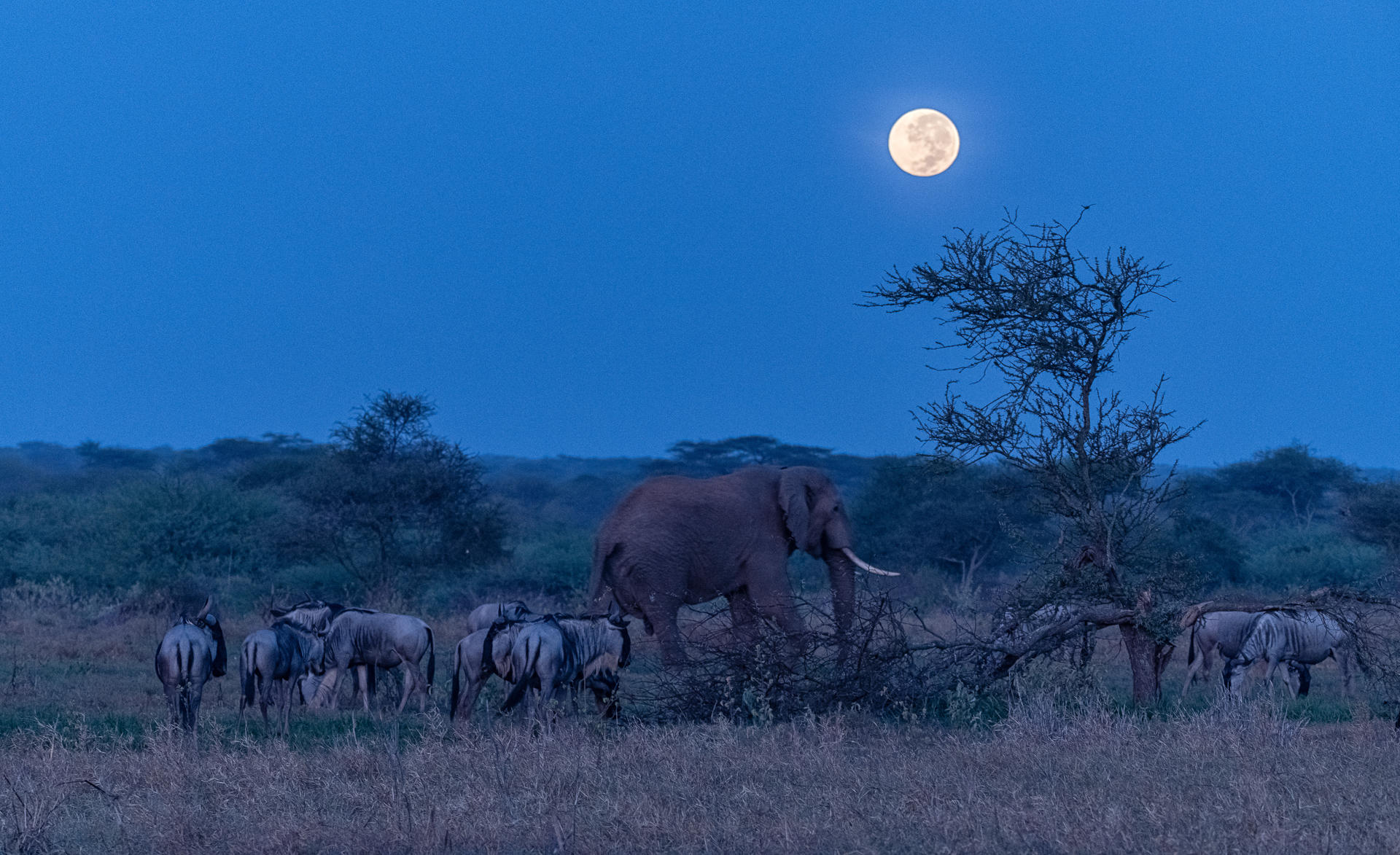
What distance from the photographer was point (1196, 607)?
33.5 ft

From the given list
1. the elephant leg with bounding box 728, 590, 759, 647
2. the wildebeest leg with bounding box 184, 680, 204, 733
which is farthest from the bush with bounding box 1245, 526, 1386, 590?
the wildebeest leg with bounding box 184, 680, 204, 733

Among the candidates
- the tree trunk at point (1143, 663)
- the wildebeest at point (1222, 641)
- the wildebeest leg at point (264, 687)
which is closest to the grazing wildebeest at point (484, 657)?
the wildebeest leg at point (264, 687)

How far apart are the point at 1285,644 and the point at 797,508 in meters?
5.15

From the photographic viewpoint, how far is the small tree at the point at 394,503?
23.7 m

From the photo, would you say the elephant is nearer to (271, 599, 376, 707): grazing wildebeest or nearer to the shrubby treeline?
(271, 599, 376, 707): grazing wildebeest

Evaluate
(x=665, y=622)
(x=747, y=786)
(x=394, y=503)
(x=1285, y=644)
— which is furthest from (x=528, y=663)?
(x=394, y=503)

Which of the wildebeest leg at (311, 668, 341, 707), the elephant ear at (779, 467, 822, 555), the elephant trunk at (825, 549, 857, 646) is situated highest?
the elephant ear at (779, 467, 822, 555)

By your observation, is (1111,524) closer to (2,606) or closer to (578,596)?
(578,596)

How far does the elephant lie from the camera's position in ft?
39.7

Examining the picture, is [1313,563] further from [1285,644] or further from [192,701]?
[192,701]

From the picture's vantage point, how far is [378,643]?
12.5 meters

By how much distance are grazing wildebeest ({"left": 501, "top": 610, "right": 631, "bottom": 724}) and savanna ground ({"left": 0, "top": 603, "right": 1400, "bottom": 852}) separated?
502 millimetres

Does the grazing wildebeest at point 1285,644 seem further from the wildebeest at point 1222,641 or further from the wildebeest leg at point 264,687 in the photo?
the wildebeest leg at point 264,687

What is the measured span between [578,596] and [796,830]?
1711 centimetres
